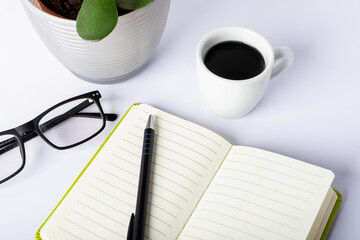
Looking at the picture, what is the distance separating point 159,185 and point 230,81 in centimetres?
16

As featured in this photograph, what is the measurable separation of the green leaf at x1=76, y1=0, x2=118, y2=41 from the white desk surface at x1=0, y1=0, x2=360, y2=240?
205 millimetres

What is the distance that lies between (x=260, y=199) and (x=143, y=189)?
147 mm

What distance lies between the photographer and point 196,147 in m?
0.54

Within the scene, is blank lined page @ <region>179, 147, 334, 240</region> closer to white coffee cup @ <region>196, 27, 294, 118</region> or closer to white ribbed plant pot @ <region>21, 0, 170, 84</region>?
white coffee cup @ <region>196, 27, 294, 118</region>

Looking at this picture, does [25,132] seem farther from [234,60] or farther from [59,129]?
[234,60]

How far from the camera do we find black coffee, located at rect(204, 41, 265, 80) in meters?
0.54

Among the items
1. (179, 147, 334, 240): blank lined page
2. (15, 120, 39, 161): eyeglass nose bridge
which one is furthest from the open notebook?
(15, 120, 39, 161): eyeglass nose bridge

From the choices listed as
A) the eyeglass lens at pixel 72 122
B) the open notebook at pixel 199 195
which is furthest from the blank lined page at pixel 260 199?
the eyeglass lens at pixel 72 122

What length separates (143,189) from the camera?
0.50 meters

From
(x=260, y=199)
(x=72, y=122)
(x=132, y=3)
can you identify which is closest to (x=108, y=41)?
(x=132, y=3)

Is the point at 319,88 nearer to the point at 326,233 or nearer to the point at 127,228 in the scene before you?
the point at 326,233

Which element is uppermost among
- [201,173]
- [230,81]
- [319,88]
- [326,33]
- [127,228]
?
[326,33]

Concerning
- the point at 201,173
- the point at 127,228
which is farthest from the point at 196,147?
the point at 127,228

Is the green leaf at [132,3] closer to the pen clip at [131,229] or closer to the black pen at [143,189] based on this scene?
the black pen at [143,189]
